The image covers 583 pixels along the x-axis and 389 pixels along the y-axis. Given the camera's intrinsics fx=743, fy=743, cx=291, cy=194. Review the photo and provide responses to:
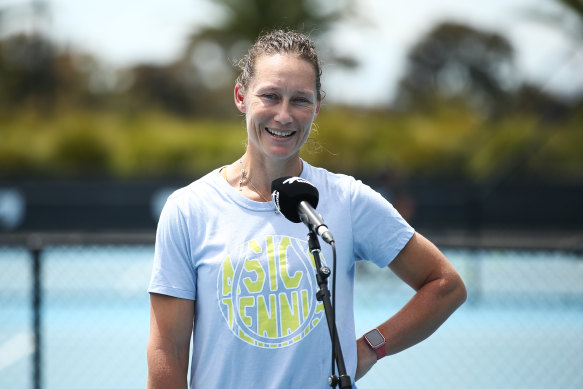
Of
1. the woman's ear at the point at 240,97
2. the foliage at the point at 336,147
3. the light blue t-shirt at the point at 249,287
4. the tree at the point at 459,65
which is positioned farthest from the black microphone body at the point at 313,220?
the tree at the point at 459,65

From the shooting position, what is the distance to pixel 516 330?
8.52m

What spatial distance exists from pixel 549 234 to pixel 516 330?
24.0 ft

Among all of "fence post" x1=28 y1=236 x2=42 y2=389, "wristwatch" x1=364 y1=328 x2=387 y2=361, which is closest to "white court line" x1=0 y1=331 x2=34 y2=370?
"fence post" x1=28 y1=236 x2=42 y2=389

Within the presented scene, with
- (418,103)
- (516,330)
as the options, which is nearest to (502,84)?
(418,103)

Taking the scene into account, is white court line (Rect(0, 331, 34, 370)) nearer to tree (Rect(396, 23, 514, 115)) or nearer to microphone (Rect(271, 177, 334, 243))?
microphone (Rect(271, 177, 334, 243))

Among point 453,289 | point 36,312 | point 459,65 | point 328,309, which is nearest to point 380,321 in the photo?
point 36,312

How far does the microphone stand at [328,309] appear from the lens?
6.94 ft

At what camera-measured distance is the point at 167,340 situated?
7.47ft

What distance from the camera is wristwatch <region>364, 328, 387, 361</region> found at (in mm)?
2477

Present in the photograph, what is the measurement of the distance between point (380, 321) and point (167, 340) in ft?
21.8

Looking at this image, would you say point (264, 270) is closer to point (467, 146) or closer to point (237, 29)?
point (467, 146)

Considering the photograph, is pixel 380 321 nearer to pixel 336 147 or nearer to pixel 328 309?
pixel 328 309

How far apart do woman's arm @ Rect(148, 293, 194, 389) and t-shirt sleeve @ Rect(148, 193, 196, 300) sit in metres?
0.03

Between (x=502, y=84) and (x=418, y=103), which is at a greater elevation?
(x=502, y=84)
